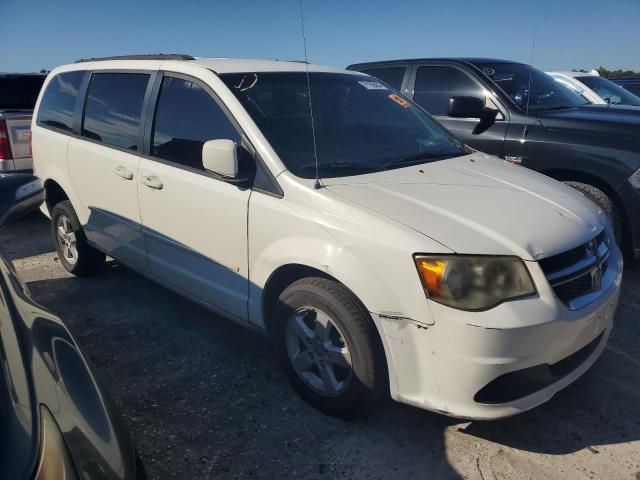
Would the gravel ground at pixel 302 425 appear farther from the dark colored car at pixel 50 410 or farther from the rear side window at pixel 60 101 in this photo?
the rear side window at pixel 60 101

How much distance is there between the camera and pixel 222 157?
2.74 metres

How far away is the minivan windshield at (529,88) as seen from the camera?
5300mm

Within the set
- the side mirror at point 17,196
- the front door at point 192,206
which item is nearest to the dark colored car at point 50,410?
the side mirror at point 17,196

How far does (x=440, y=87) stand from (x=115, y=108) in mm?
3326

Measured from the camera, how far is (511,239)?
233 cm

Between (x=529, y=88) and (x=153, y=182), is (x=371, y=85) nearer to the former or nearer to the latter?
(x=153, y=182)

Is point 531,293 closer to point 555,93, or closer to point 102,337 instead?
point 102,337

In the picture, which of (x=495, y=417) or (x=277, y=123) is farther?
(x=277, y=123)

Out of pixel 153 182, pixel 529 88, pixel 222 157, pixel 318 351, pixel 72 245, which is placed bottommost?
pixel 72 245

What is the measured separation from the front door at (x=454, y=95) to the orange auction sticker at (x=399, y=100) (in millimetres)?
1586

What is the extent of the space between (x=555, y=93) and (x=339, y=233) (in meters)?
4.12

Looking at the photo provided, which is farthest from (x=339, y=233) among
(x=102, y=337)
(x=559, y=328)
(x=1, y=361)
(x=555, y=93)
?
(x=555, y=93)

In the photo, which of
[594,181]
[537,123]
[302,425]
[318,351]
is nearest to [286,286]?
[318,351]

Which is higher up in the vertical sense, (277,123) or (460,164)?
(277,123)
